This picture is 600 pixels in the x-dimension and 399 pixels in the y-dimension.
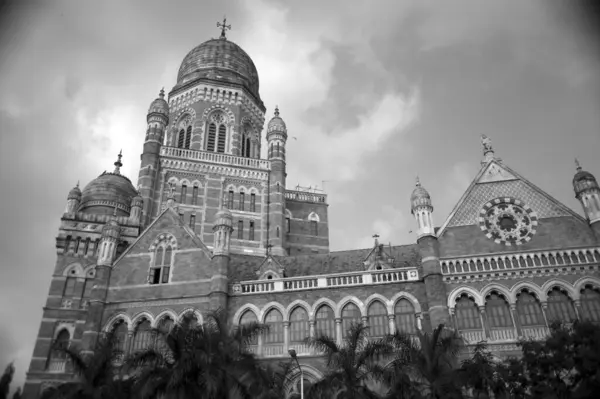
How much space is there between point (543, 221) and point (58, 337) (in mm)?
28602

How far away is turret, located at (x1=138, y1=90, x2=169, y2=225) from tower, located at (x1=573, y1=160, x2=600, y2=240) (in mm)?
29320

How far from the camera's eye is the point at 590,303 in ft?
80.0

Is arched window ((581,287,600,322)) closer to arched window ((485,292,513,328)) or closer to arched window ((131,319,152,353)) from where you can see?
arched window ((485,292,513,328))

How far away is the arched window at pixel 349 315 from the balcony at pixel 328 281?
1144 millimetres

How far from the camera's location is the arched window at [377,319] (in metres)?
25.8

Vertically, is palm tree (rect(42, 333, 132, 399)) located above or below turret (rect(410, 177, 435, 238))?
below

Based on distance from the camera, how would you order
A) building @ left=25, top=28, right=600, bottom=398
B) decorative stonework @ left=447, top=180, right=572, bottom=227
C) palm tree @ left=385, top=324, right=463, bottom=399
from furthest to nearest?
decorative stonework @ left=447, top=180, right=572, bottom=227
building @ left=25, top=28, right=600, bottom=398
palm tree @ left=385, top=324, right=463, bottom=399

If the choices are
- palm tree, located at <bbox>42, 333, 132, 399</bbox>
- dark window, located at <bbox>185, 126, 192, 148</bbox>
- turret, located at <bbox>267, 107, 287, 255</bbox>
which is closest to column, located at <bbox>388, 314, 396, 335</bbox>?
palm tree, located at <bbox>42, 333, 132, 399</bbox>

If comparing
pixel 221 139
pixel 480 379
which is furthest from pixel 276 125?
pixel 480 379

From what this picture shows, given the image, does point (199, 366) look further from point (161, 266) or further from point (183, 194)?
point (183, 194)

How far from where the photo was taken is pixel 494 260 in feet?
85.6

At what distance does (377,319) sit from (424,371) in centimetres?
707

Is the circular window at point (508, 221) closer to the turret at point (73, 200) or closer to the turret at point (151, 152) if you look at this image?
the turret at point (151, 152)

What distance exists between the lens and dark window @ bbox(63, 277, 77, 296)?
32.7 meters
